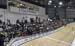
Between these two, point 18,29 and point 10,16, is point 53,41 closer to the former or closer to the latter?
point 18,29

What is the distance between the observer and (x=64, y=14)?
144ft

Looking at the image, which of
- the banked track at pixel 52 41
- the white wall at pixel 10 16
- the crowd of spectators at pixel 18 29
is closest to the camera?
the banked track at pixel 52 41

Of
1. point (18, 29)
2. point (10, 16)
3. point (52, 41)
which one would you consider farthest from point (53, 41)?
point (10, 16)

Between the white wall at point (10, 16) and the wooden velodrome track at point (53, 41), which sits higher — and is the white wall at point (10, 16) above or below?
above

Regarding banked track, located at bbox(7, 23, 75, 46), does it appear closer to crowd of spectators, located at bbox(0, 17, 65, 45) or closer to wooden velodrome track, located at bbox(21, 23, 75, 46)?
wooden velodrome track, located at bbox(21, 23, 75, 46)

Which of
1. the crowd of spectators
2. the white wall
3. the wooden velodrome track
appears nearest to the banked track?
the wooden velodrome track

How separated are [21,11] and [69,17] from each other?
1028 inches

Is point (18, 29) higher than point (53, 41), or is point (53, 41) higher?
point (18, 29)

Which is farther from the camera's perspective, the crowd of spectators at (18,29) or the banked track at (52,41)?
the crowd of spectators at (18,29)

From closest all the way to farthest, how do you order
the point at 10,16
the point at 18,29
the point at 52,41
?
the point at 52,41
the point at 18,29
the point at 10,16

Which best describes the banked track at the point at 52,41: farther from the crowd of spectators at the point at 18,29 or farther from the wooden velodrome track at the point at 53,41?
the crowd of spectators at the point at 18,29

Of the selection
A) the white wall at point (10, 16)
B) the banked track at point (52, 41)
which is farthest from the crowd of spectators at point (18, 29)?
the banked track at point (52, 41)

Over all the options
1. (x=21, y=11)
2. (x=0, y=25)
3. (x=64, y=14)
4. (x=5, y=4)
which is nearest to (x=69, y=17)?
(x=64, y=14)

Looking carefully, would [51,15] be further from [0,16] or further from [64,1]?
[0,16]
